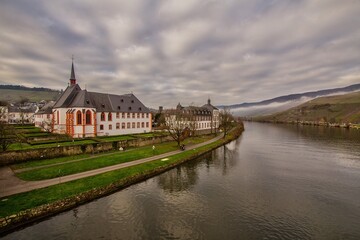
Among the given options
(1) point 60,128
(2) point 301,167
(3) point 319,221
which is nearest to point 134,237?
(3) point 319,221

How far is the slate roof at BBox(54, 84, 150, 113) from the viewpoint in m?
54.9

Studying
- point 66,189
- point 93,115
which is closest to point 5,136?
point 66,189

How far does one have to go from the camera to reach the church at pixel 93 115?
52.7m

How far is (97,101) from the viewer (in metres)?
59.5

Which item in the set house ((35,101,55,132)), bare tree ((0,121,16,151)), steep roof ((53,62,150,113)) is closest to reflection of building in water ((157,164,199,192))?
bare tree ((0,121,16,151))

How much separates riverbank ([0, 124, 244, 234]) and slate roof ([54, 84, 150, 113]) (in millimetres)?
33247

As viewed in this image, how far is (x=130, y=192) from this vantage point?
79.3 feet

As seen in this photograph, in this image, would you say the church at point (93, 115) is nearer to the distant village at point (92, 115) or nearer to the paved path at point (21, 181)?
the distant village at point (92, 115)

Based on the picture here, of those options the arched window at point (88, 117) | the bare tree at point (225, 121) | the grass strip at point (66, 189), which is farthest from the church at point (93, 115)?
the grass strip at point (66, 189)

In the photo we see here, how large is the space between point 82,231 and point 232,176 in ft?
70.1

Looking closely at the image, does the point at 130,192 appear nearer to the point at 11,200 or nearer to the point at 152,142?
the point at 11,200

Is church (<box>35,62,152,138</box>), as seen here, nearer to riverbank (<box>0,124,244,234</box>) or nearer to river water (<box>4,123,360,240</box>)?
riverbank (<box>0,124,244,234</box>)

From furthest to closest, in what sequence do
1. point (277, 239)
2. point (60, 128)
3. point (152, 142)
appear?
point (60, 128) < point (152, 142) < point (277, 239)

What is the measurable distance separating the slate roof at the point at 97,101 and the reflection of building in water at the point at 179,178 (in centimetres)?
3411
